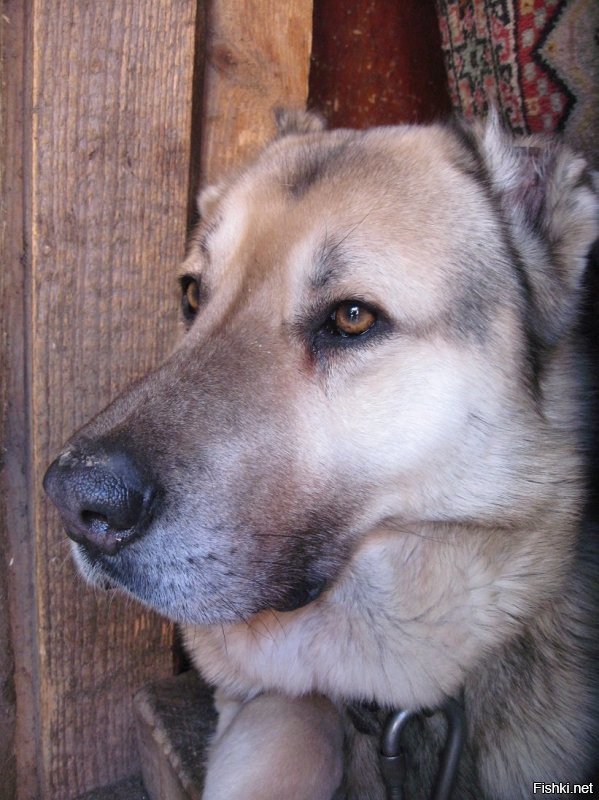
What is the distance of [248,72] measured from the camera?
2102 millimetres

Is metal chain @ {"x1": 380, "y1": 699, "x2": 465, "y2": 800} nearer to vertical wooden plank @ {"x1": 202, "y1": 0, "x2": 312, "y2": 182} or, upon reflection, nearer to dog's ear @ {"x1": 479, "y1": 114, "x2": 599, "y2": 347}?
dog's ear @ {"x1": 479, "y1": 114, "x2": 599, "y2": 347}

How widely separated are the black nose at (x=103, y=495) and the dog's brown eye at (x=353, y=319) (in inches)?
20.5

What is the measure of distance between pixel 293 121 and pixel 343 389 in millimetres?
1076

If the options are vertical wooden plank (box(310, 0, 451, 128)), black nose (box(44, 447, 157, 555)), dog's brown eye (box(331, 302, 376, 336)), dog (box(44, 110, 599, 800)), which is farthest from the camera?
vertical wooden plank (box(310, 0, 451, 128))

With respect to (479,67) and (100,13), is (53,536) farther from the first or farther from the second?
(479,67)

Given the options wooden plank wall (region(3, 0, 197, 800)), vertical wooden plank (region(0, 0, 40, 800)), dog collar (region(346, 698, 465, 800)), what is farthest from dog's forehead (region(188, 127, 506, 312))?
dog collar (region(346, 698, 465, 800))

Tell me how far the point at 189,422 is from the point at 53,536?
2.64ft

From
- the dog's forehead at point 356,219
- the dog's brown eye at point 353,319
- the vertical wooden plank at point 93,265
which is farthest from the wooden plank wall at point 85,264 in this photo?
the dog's brown eye at point 353,319

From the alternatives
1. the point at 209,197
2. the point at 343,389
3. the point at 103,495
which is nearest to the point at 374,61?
the point at 209,197

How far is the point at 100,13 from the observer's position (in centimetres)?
175

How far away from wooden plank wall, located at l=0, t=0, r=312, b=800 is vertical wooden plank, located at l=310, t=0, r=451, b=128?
504 mm

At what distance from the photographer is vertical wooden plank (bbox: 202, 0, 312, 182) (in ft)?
6.73

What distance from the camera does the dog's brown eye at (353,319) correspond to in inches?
57.1

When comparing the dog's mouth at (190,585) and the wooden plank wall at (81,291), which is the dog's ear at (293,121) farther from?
the dog's mouth at (190,585)
